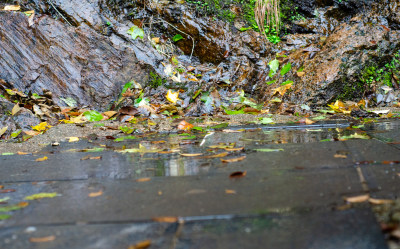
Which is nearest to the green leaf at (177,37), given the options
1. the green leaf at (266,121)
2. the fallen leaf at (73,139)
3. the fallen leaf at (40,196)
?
the green leaf at (266,121)

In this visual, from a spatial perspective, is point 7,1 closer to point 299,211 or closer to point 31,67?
point 31,67

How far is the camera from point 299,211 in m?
1.06

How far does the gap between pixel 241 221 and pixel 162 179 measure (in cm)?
62

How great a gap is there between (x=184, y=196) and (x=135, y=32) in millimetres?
5010

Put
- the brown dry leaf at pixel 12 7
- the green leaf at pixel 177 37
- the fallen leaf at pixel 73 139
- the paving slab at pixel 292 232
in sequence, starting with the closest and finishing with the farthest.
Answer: the paving slab at pixel 292 232 < the fallen leaf at pixel 73 139 < the brown dry leaf at pixel 12 7 < the green leaf at pixel 177 37

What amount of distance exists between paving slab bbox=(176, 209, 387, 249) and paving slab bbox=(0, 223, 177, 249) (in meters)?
0.07

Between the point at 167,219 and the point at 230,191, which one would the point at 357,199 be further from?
the point at 167,219

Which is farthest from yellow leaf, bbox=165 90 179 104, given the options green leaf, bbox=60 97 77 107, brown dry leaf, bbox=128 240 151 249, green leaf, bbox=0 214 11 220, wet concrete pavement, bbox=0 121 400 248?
brown dry leaf, bbox=128 240 151 249

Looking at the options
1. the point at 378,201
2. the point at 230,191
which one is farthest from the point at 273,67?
the point at 378,201

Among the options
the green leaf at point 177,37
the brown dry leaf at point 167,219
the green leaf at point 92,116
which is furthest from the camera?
the green leaf at point 177,37

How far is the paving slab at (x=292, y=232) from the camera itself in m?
0.85

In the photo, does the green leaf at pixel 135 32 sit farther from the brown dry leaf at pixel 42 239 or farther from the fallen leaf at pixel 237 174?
the brown dry leaf at pixel 42 239

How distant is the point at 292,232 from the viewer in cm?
91

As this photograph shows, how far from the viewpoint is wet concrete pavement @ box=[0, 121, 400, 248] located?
92cm
